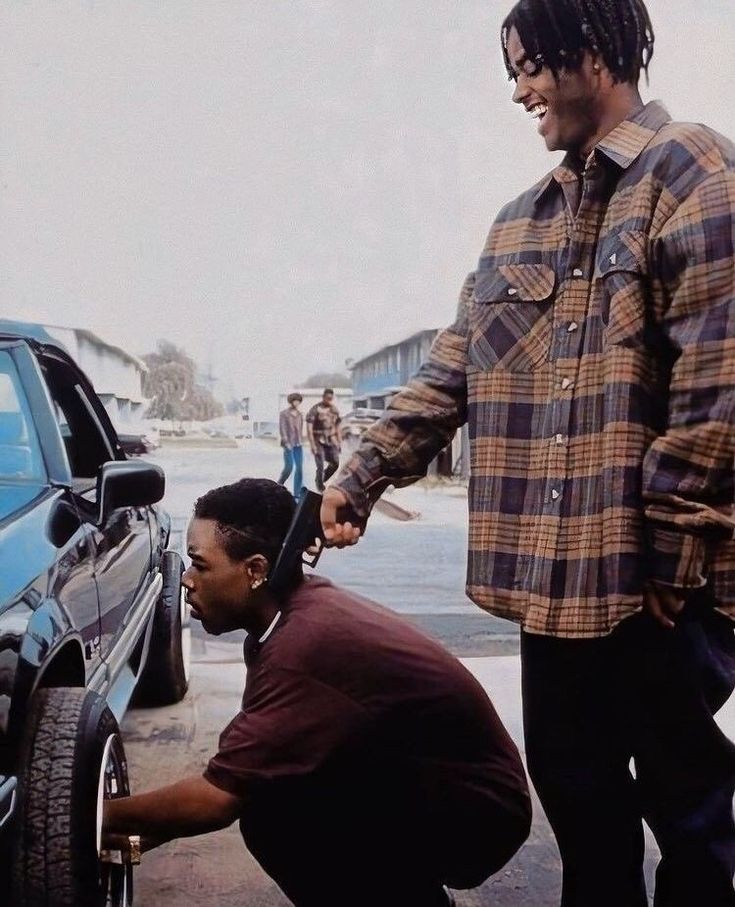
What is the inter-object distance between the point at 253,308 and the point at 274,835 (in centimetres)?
220

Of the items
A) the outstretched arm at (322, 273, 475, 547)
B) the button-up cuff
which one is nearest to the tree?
the outstretched arm at (322, 273, 475, 547)

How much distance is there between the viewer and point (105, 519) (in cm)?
215

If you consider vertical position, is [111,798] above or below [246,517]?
below

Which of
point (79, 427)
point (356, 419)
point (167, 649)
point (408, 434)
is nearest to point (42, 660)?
point (408, 434)

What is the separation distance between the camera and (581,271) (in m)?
1.35

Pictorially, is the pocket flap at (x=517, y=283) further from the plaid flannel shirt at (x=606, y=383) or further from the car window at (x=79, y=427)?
the car window at (x=79, y=427)

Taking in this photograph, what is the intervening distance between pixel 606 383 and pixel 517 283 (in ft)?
0.71

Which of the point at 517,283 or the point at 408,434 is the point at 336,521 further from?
the point at 517,283

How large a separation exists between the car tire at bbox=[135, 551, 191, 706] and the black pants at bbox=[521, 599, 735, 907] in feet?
5.91

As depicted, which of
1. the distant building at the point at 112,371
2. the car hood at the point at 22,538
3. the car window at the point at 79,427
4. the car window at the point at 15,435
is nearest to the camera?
the car hood at the point at 22,538

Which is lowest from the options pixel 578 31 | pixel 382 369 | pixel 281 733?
pixel 281 733

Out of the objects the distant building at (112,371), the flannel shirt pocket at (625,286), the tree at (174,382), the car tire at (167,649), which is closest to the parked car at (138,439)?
the distant building at (112,371)

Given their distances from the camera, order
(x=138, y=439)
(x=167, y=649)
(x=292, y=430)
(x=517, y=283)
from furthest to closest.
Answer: (x=292, y=430), (x=138, y=439), (x=167, y=649), (x=517, y=283)

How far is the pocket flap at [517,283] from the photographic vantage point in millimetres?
1385
